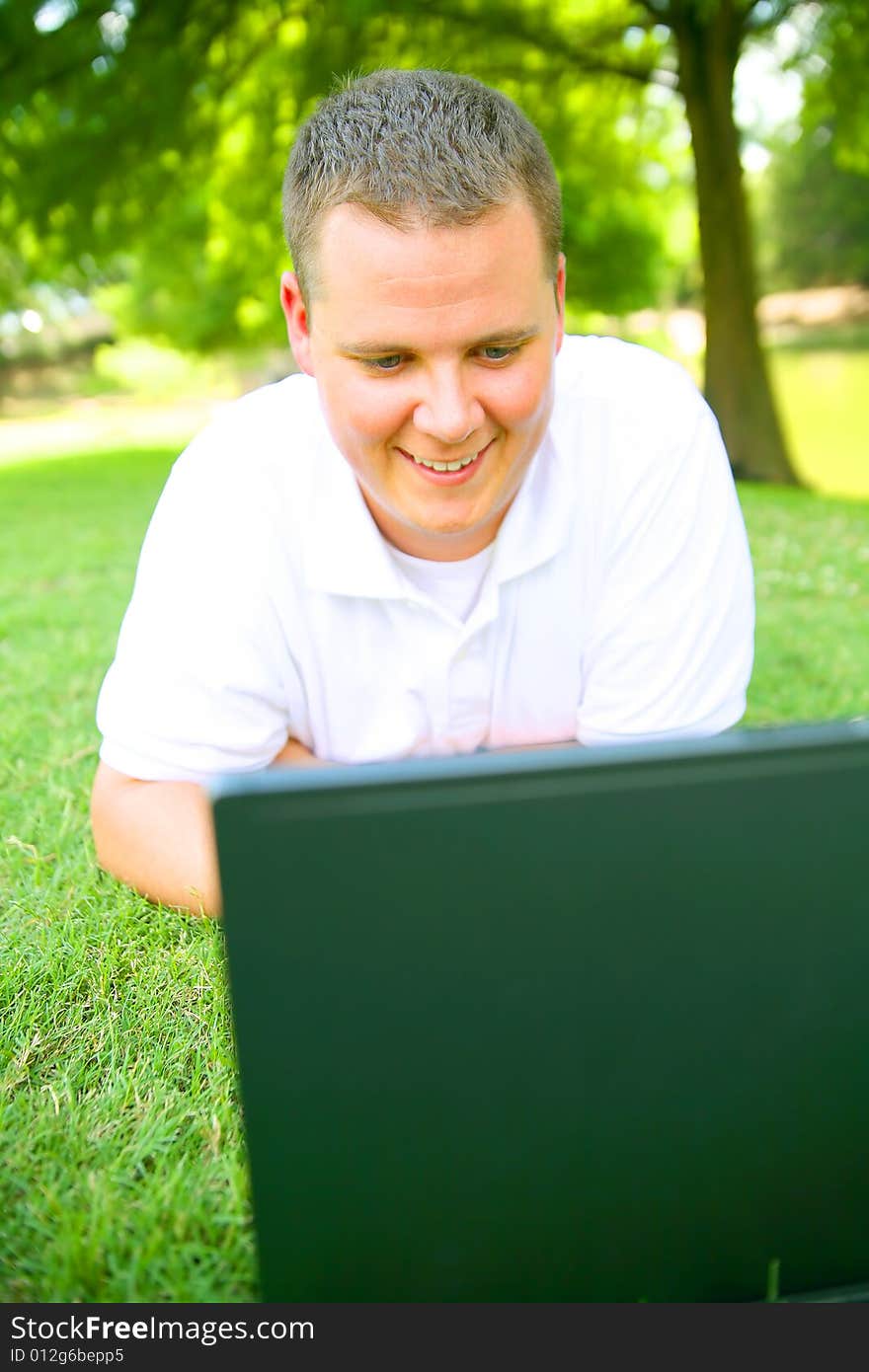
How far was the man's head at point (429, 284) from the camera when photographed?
1773 millimetres

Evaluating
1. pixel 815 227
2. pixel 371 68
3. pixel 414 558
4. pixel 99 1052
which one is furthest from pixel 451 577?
pixel 815 227

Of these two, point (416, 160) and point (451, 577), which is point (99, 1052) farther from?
point (416, 160)

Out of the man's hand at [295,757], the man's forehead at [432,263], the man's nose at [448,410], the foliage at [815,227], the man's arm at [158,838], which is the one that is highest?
the foliage at [815,227]

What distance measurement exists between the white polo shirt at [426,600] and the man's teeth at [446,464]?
224mm

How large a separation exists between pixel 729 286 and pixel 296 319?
825cm

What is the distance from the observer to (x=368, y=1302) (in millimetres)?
1115

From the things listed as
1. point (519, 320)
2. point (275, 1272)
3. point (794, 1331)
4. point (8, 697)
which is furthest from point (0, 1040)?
point (8, 697)

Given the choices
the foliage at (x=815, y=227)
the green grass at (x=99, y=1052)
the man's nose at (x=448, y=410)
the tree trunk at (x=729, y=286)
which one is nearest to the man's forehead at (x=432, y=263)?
the man's nose at (x=448, y=410)

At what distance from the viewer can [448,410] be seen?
1835mm

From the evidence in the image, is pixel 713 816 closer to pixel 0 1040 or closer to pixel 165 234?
pixel 0 1040

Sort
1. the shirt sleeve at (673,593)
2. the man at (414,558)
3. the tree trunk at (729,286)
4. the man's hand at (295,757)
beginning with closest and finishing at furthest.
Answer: the man at (414,558) < the shirt sleeve at (673,593) < the man's hand at (295,757) < the tree trunk at (729,286)

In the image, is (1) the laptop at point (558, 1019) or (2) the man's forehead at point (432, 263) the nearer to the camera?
(1) the laptop at point (558, 1019)

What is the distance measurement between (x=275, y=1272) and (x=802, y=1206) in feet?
1.63

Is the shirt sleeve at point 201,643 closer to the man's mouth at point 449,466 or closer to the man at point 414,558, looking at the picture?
the man at point 414,558
